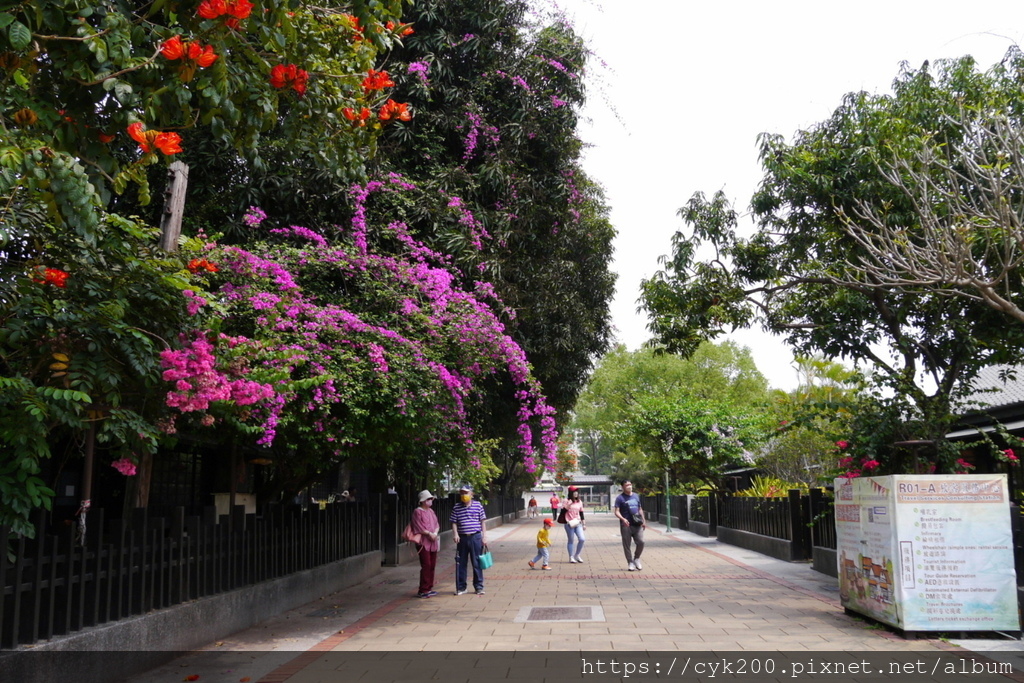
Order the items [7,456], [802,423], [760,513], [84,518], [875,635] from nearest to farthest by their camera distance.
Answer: [7,456]
[84,518]
[875,635]
[802,423]
[760,513]

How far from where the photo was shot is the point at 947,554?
8.69m

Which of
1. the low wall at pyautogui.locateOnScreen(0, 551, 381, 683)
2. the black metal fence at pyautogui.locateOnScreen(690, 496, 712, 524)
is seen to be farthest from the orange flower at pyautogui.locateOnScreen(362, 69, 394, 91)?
the black metal fence at pyautogui.locateOnScreen(690, 496, 712, 524)

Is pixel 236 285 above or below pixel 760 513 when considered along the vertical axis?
above

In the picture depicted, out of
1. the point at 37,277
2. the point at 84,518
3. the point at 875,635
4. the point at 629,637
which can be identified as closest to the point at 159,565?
the point at 84,518

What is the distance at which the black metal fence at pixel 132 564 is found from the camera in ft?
20.2

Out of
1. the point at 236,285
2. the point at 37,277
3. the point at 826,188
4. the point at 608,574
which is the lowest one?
the point at 608,574

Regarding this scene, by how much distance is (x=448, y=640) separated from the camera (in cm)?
906

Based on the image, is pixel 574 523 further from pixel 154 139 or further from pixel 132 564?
pixel 154 139

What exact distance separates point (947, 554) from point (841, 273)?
6.58m

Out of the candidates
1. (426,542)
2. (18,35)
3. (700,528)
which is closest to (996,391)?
(426,542)

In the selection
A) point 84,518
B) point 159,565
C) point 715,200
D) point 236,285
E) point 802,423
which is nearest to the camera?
point 84,518

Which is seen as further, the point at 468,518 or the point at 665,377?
the point at 665,377

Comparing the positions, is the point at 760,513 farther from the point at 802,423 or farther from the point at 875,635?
the point at 875,635

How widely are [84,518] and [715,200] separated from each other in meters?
11.9
